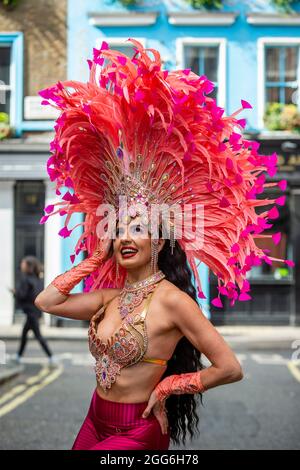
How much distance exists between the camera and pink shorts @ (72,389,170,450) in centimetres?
322

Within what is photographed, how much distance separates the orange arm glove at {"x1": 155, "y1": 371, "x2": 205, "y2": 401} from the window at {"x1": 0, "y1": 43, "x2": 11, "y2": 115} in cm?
1578

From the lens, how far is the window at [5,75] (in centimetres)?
1820

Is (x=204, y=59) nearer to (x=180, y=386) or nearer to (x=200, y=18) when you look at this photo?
(x=200, y=18)

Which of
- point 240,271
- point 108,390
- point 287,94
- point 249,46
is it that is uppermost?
point 249,46

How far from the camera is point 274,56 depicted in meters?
18.3

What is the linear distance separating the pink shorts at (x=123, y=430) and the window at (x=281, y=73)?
15.7 metres

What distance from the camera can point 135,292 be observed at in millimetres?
3430

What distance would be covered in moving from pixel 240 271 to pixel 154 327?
0.48m

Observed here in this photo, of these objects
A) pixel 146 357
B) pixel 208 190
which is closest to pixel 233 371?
pixel 146 357

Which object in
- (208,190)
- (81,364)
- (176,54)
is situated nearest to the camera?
(208,190)

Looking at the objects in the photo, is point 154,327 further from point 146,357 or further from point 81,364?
point 81,364

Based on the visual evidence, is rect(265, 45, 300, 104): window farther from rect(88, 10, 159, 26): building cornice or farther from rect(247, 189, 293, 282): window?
rect(88, 10, 159, 26): building cornice

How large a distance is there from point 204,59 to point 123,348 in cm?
1573

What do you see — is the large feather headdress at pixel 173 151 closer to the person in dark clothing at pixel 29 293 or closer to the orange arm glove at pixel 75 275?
the orange arm glove at pixel 75 275
